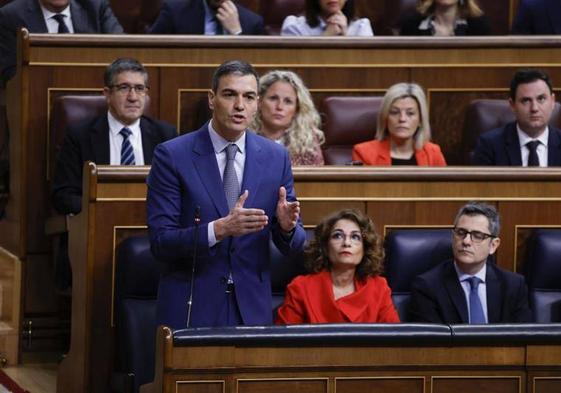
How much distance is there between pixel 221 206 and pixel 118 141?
2.93 ft

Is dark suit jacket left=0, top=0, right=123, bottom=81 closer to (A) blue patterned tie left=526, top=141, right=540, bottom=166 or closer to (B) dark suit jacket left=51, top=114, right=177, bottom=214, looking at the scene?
(B) dark suit jacket left=51, top=114, right=177, bottom=214

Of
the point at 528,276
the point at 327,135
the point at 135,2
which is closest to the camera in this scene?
the point at 528,276

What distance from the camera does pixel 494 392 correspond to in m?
2.13

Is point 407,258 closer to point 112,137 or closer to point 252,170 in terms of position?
point 252,170

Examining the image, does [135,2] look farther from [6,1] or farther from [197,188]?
[197,188]

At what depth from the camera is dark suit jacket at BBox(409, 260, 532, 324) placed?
2662 millimetres

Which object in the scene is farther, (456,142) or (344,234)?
(456,142)

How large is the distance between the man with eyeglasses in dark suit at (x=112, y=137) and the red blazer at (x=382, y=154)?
1.56 ft

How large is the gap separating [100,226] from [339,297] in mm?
480

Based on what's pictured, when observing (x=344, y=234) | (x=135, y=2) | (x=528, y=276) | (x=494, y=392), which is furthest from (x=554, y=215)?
(x=135, y=2)

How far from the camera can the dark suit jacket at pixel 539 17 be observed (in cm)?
391

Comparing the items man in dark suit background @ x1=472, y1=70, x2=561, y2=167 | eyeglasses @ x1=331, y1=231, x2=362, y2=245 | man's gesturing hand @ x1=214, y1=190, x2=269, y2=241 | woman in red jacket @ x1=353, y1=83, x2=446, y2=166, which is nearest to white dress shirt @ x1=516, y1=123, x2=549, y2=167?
man in dark suit background @ x1=472, y1=70, x2=561, y2=167

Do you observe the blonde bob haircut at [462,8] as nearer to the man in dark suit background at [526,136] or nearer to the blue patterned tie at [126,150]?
the man in dark suit background at [526,136]

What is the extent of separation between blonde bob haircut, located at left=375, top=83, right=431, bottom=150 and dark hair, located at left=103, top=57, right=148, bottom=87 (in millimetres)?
558
